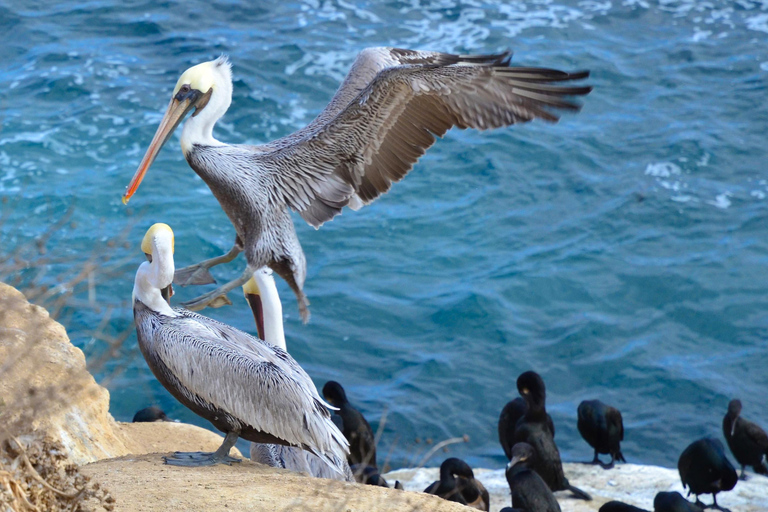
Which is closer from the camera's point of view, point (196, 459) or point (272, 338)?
point (196, 459)

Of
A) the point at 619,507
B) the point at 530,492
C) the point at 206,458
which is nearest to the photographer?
the point at 206,458

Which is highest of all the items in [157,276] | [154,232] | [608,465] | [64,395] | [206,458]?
[154,232]

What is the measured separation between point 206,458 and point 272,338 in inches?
45.1

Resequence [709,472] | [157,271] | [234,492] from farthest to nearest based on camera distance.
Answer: [709,472] < [157,271] < [234,492]

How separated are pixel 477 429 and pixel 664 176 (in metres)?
4.99

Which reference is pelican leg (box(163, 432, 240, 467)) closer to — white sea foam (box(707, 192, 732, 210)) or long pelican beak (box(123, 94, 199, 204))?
long pelican beak (box(123, 94, 199, 204))

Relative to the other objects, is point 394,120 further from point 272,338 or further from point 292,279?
point 272,338

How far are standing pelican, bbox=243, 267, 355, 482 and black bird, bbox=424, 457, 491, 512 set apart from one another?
1360mm

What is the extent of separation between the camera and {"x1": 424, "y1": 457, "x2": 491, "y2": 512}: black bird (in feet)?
21.3

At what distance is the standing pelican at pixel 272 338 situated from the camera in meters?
5.34

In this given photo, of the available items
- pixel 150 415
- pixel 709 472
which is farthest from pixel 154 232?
pixel 709 472

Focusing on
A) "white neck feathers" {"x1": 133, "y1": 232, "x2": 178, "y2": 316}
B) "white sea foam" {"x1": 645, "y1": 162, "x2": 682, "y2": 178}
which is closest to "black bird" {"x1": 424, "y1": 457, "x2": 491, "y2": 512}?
"white neck feathers" {"x1": 133, "y1": 232, "x2": 178, "y2": 316}

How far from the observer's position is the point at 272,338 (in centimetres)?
572

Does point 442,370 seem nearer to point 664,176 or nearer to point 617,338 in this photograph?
point 617,338
